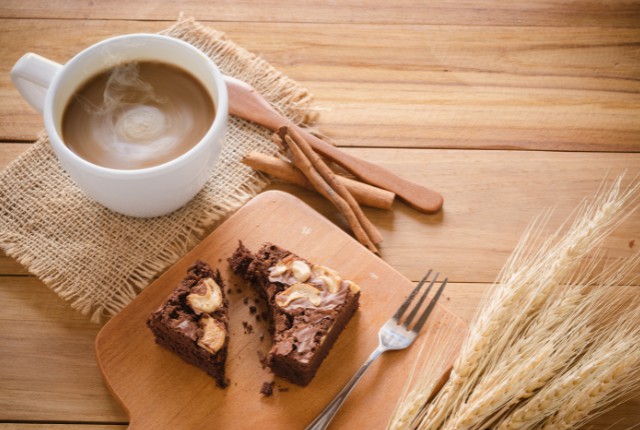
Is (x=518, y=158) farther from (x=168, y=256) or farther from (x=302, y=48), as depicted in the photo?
(x=168, y=256)

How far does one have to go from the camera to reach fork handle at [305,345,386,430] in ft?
6.24

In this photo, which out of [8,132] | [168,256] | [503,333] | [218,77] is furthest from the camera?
[8,132]

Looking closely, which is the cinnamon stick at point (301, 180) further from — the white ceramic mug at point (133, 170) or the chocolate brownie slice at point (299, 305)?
the chocolate brownie slice at point (299, 305)

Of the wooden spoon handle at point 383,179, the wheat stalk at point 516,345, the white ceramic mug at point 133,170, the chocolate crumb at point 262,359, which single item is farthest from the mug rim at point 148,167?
the wheat stalk at point 516,345

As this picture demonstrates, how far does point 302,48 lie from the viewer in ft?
8.77

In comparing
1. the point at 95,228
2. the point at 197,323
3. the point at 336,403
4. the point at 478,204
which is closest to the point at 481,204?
the point at 478,204

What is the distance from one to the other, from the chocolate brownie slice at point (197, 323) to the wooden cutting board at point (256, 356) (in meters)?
0.05

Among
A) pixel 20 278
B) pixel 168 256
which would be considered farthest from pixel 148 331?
pixel 20 278

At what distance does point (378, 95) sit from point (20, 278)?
1.45 metres

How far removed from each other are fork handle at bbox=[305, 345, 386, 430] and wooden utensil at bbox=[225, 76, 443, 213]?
61 cm

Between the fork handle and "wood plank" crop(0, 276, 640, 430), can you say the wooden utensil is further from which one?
the fork handle

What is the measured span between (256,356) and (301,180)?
0.66m

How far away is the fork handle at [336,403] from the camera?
1903mm

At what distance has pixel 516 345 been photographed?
190 cm
